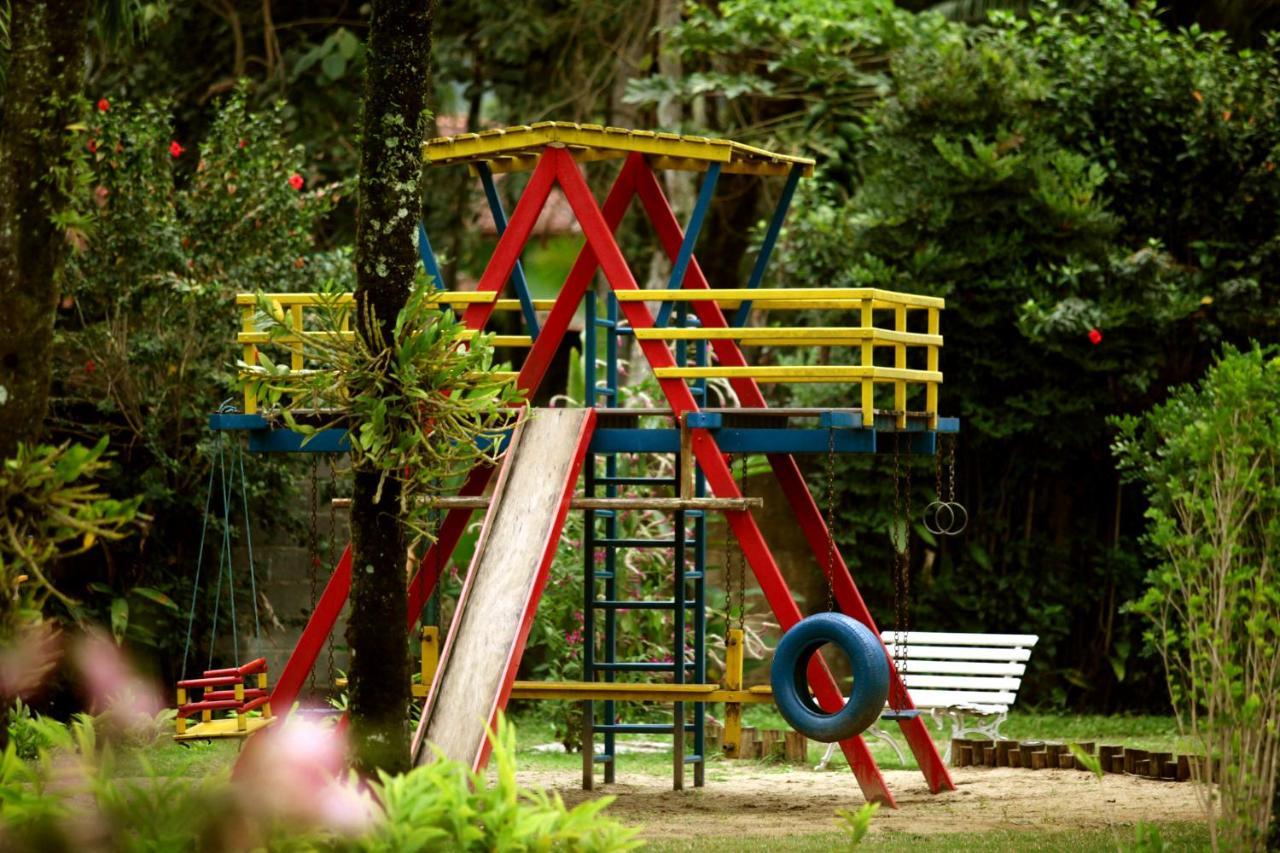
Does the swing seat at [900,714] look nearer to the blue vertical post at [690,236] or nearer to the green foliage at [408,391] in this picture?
the blue vertical post at [690,236]

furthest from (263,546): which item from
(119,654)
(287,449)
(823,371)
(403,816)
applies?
(403,816)

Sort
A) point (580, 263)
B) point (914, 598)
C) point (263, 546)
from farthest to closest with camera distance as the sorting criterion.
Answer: point (914, 598), point (263, 546), point (580, 263)

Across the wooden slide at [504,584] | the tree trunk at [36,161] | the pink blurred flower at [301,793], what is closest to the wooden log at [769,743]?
the wooden slide at [504,584]

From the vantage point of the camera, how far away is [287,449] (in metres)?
11.0

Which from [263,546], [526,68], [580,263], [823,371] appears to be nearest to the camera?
[823,371]

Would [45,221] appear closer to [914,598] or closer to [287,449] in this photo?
[287,449]

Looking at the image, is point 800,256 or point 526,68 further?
point 526,68

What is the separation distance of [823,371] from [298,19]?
1412 centimetres

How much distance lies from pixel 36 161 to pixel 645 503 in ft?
14.4

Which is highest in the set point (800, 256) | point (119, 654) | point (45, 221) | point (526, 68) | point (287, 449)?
point (526, 68)

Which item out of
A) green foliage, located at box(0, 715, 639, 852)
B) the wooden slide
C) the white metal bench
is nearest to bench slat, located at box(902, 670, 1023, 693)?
the white metal bench

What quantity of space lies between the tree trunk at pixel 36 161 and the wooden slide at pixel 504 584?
119 inches

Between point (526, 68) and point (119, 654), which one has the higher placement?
point (526, 68)

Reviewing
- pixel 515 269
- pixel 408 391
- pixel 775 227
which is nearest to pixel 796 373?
pixel 775 227
